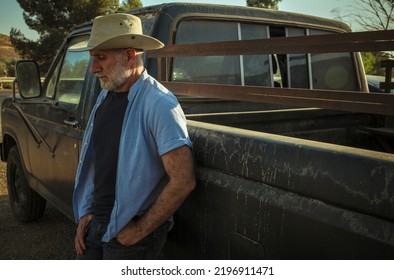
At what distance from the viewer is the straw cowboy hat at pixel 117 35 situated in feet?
5.83

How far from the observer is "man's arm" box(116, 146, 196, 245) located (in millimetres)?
1558

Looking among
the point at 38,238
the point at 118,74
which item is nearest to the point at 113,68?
the point at 118,74

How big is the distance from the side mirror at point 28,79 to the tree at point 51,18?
22426mm

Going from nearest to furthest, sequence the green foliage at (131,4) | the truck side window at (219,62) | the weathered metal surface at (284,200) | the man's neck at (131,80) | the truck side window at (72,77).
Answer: the weathered metal surface at (284,200) → the man's neck at (131,80) → the truck side window at (219,62) → the truck side window at (72,77) → the green foliage at (131,4)

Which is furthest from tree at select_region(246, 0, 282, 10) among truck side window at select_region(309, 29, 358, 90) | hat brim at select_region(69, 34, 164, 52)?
hat brim at select_region(69, 34, 164, 52)

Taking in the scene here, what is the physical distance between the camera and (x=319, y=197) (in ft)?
4.03

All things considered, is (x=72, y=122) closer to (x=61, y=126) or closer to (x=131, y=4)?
(x=61, y=126)

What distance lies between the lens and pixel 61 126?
10.0 ft

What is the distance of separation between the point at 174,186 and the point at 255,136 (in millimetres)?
355

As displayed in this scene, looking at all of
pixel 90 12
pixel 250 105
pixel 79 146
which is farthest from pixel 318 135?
pixel 90 12

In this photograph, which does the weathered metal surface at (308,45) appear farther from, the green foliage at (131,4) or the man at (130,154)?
the green foliage at (131,4)

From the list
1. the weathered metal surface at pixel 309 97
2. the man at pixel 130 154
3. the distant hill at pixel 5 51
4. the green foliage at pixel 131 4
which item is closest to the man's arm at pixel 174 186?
the man at pixel 130 154

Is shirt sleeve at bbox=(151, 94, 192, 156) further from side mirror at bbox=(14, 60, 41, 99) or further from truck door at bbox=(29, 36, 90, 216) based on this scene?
side mirror at bbox=(14, 60, 41, 99)
